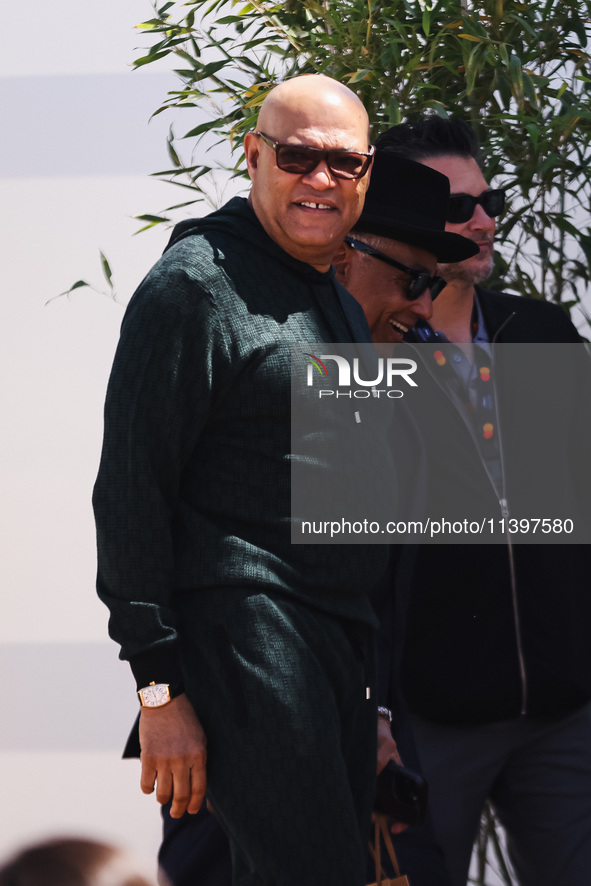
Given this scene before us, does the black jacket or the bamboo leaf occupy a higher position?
the bamboo leaf

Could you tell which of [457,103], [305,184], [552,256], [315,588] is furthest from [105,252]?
[315,588]

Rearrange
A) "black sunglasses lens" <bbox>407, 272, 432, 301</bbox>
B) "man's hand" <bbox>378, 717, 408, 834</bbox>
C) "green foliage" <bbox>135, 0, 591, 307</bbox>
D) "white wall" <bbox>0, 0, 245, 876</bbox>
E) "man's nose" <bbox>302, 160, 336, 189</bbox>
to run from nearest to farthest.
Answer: "man's nose" <bbox>302, 160, 336, 189</bbox>
"man's hand" <bbox>378, 717, 408, 834</bbox>
"black sunglasses lens" <bbox>407, 272, 432, 301</bbox>
"green foliage" <bbox>135, 0, 591, 307</bbox>
"white wall" <bbox>0, 0, 245, 876</bbox>

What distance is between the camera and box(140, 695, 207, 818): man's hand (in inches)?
49.4

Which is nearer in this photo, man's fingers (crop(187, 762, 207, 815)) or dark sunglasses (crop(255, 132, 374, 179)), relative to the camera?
man's fingers (crop(187, 762, 207, 815))

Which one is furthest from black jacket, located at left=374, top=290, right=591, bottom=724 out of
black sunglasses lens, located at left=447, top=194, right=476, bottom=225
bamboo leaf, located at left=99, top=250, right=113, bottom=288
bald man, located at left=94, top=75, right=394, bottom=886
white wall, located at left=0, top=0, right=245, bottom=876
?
white wall, located at left=0, top=0, right=245, bottom=876

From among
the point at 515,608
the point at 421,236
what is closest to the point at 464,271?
the point at 421,236

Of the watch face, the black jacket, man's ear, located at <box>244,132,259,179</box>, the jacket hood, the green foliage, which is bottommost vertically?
the watch face

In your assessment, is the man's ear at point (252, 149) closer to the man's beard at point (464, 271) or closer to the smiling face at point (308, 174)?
the smiling face at point (308, 174)

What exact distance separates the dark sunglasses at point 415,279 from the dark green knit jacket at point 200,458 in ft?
1.67

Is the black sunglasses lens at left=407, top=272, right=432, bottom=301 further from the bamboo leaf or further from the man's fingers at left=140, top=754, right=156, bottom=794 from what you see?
the bamboo leaf

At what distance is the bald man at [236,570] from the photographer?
1.26 metres

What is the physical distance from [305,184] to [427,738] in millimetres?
1056

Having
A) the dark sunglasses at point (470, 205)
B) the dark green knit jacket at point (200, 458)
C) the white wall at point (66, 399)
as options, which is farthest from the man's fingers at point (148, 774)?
the white wall at point (66, 399)

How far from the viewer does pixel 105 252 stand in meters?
2.98
